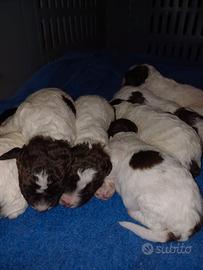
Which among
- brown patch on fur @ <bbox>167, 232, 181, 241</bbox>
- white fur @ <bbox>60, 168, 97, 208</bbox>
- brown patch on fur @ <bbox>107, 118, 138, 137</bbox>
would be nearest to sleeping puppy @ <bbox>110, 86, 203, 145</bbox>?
brown patch on fur @ <bbox>107, 118, 138, 137</bbox>

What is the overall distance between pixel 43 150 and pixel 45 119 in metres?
0.38

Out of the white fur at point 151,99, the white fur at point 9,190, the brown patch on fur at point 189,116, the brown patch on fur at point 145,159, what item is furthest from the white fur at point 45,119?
the brown patch on fur at point 189,116

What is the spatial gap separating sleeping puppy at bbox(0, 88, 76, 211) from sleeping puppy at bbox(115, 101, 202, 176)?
0.61m

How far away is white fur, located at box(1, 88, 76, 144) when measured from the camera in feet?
7.79

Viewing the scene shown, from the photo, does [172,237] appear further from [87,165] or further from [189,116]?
[189,116]

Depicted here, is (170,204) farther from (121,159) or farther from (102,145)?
(102,145)

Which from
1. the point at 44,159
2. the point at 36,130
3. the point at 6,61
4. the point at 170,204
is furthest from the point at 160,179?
the point at 6,61

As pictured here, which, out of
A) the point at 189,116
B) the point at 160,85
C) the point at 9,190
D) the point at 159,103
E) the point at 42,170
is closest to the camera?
the point at 42,170

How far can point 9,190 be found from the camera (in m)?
2.17

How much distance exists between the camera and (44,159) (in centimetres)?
206

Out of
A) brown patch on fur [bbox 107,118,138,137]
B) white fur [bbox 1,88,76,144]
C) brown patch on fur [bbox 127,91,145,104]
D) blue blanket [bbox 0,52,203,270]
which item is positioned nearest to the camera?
blue blanket [bbox 0,52,203,270]

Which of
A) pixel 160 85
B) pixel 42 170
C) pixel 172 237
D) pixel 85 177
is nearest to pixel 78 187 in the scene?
pixel 85 177

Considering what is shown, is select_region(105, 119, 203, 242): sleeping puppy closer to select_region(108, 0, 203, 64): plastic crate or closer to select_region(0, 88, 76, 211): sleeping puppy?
select_region(0, 88, 76, 211): sleeping puppy

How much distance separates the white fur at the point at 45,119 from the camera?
7.79 ft
